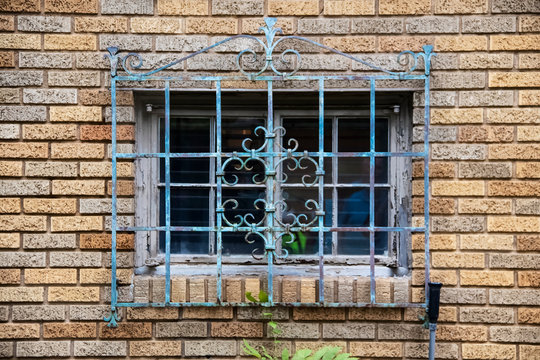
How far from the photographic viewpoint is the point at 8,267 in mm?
2820

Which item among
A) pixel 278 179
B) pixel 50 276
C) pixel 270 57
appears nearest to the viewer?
pixel 270 57

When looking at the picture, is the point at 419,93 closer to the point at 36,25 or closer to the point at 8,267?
the point at 36,25

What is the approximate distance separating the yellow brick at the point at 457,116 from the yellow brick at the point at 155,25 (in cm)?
152

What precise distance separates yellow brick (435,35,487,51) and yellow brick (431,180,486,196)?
74 centimetres

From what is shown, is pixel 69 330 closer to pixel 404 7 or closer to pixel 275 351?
pixel 275 351

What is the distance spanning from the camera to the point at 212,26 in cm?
282

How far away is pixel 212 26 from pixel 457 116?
1.46 metres

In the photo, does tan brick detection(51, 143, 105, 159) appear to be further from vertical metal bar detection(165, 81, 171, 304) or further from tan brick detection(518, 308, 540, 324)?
tan brick detection(518, 308, 540, 324)

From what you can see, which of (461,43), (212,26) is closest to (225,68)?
(212,26)

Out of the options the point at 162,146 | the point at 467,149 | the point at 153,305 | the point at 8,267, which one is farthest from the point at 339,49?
the point at 8,267

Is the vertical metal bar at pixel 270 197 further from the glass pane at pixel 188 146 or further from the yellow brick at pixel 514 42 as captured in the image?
the yellow brick at pixel 514 42

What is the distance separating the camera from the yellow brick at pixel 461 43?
278 centimetres

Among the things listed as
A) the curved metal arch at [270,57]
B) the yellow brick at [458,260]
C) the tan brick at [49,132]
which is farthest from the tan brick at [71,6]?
the yellow brick at [458,260]

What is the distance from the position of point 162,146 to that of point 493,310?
2.12 m
